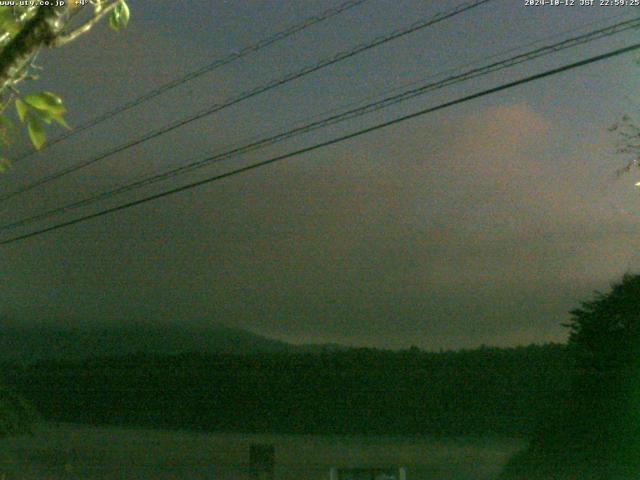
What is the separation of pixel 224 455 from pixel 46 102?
13.9 m

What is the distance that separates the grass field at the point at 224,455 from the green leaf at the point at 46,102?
10785 millimetres

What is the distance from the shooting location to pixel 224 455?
52.8ft

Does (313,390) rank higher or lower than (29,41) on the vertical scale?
higher

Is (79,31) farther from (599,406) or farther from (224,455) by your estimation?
(224,455)

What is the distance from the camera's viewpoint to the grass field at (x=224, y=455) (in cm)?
1362

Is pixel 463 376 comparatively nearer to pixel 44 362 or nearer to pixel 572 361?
pixel 572 361

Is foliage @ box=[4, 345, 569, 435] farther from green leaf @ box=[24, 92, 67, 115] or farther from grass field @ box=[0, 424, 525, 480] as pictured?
green leaf @ box=[24, 92, 67, 115]

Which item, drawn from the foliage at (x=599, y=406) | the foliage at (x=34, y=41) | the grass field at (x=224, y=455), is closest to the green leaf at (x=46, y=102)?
the foliage at (x=34, y=41)

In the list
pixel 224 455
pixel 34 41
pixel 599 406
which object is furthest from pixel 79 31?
pixel 224 455

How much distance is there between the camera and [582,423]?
12281 millimetres

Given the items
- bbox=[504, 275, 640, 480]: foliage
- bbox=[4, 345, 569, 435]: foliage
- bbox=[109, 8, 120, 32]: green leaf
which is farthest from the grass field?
bbox=[109, 8, 120, 32]: green leaf

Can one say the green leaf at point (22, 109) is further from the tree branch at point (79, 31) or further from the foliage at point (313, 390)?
the foliage at point (313, 390)

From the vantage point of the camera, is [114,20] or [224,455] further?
[224,455]

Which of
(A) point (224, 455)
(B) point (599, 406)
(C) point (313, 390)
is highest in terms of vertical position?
(C) point (313, 390)
